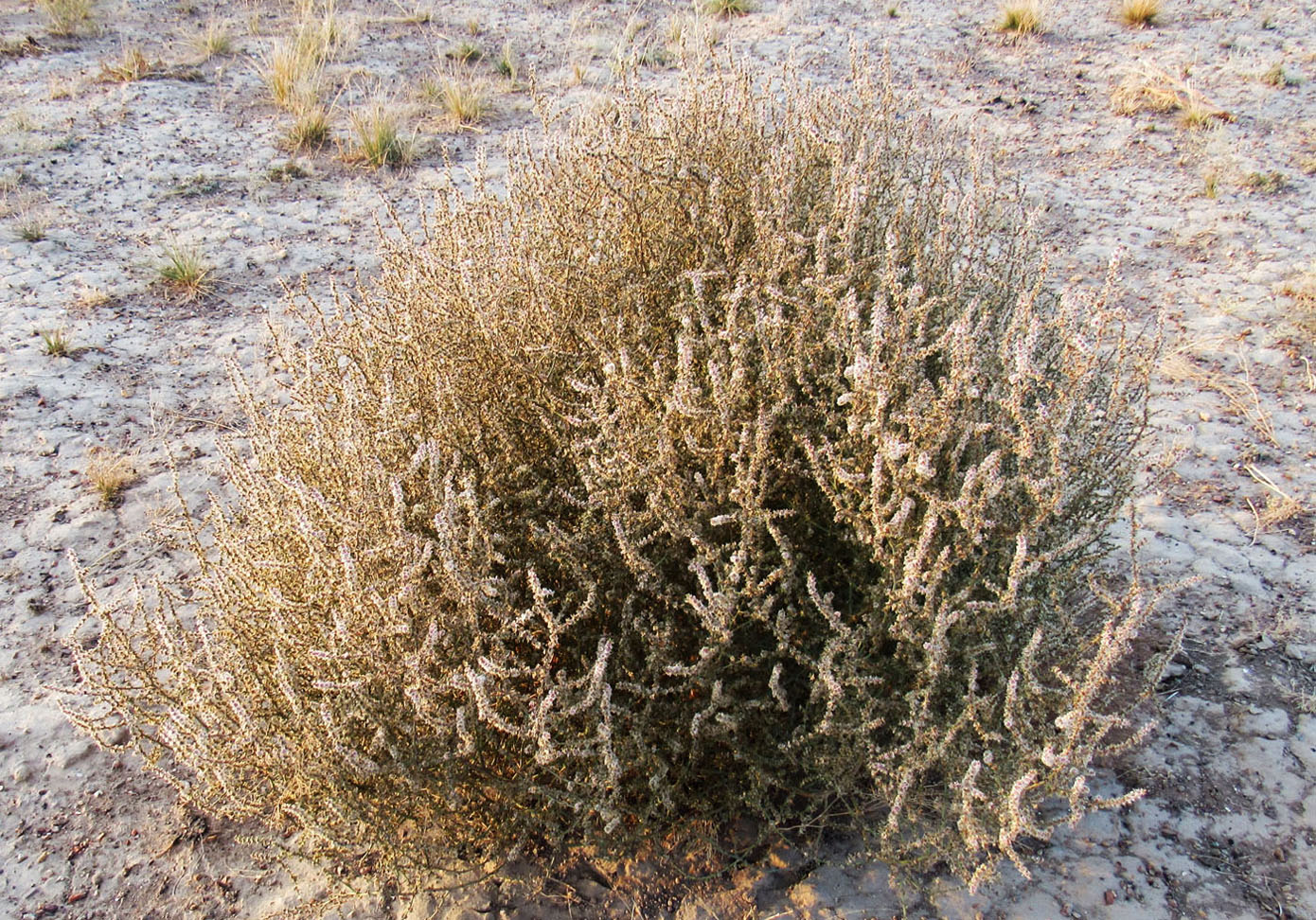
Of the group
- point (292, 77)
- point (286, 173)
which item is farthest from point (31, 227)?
point (292, 77)

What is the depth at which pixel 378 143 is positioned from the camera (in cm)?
590

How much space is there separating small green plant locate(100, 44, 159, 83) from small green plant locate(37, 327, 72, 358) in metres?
3.69

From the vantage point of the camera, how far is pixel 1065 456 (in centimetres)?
187

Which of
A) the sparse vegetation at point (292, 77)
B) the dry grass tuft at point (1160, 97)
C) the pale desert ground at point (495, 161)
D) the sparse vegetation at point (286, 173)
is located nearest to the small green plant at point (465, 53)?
the pale desert ground at point (495, 161)

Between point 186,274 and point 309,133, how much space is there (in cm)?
191

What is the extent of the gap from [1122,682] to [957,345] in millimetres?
1376

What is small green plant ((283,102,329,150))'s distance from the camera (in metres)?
6.12

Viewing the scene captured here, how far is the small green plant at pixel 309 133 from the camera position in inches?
241

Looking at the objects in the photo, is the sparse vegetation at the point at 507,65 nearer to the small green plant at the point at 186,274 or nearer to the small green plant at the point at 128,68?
the small green plant at the point at 128,68

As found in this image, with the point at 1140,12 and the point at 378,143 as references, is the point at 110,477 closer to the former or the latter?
the point at 378,143

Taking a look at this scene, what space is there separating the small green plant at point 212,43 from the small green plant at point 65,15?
943 mm

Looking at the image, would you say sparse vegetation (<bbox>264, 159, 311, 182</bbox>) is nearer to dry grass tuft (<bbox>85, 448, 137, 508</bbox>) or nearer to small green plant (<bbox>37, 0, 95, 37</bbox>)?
dry grass tuft (<bbox>85, 448, 137, 508</bbox>)

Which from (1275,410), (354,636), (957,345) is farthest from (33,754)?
(1275,410)

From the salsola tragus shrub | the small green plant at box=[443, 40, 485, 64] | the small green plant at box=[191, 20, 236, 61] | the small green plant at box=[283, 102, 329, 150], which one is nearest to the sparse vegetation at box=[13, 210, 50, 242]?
the small green plant at box=[283, 102, 329, 150]
